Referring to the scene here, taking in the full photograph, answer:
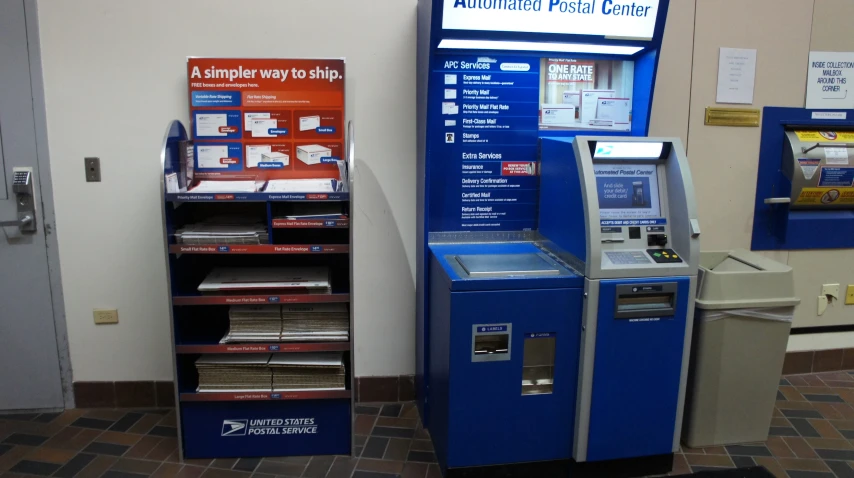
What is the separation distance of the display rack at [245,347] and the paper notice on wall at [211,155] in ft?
0.40

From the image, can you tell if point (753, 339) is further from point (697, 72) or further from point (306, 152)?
point (306, 152)

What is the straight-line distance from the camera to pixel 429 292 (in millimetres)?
3066

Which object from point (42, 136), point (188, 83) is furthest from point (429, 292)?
point (42, 136)

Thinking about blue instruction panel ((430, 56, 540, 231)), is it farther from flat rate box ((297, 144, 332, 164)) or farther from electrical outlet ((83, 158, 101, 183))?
electrical outlet ((83, 158, 101, 183))

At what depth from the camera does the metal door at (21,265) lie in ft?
9.82

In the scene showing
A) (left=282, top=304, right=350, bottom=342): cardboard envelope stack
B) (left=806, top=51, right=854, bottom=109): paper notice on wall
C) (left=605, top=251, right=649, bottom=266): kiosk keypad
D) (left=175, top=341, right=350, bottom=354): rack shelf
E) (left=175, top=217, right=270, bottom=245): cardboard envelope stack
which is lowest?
(left=175, top=341, right=350, bottom=354): rack shelf

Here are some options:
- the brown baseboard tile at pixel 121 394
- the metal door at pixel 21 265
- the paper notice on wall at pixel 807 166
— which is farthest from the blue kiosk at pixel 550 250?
the metal door at pixel 21 265

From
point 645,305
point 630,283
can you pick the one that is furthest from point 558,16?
point 645,305

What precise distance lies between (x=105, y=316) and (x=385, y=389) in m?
1.62

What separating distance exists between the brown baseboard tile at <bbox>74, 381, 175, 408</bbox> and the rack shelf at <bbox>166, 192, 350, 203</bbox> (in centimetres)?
130

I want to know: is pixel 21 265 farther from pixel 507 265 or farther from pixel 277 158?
pixel 507 265

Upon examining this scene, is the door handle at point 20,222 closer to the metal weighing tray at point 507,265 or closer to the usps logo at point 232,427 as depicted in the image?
the usps logo at point 232,427

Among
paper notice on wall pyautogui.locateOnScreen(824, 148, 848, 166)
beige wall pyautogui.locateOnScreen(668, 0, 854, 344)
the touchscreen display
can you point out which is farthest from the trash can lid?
paper notice on wall pyautogui.locateOnScreen(824, 148, 848, 166)

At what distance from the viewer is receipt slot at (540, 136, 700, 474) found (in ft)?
8.38
